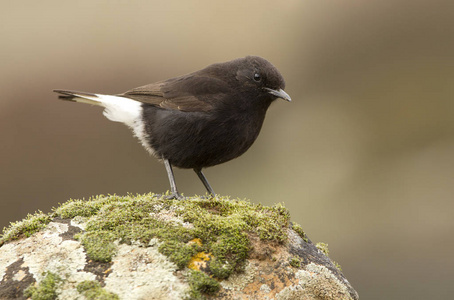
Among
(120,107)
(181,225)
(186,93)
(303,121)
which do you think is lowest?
(303,121)

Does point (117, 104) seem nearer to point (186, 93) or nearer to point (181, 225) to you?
point (186, 93)

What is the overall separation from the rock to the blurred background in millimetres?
6358

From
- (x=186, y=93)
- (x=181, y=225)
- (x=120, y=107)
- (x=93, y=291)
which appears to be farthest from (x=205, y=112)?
(x=93, y=291)

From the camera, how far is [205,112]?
6395 mm

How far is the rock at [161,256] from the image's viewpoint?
4.05 meters

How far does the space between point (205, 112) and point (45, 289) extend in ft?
9.85

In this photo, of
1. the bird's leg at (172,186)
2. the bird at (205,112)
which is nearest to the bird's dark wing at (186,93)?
the bird at (205,112)

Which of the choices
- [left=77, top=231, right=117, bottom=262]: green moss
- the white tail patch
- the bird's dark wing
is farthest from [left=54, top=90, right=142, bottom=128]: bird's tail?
[left=77, top=231, right=117, bottom=262]: green moss

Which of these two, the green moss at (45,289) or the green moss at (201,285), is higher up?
the green moss at (201,285)

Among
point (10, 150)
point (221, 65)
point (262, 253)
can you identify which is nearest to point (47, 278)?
point (262, 253)

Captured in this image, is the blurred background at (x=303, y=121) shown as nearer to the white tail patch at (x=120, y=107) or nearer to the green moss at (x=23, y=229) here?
the white tail patch at (x=120, y=107)

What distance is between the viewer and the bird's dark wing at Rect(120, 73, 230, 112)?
6.51 metres

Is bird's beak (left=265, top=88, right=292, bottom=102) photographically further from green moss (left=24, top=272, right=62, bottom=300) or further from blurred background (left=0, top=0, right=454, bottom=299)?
blurred background (left=0, top=0, right=454, bottom=299)

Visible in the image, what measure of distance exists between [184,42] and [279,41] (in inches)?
112
